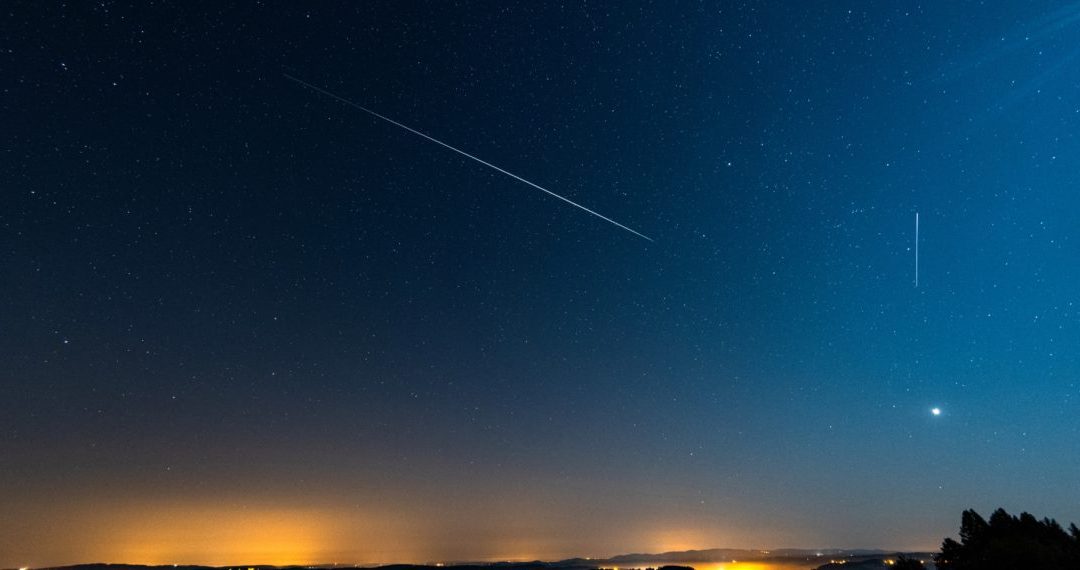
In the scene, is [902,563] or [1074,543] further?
[902,563]

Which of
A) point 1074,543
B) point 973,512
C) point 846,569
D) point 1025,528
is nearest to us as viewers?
point 1074,543

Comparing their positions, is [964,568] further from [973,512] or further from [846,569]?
[846,569]

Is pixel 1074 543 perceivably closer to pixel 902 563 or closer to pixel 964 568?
pixel 964 568

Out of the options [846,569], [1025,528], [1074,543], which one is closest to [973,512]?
[1025,528]

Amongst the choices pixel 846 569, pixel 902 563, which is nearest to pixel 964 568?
pixel 902 563

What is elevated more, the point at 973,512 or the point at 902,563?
the point at 973,512

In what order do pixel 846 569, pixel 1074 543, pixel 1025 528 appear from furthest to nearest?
pixel 846 569 → pixel 1025 528 → pixel 1074 543
